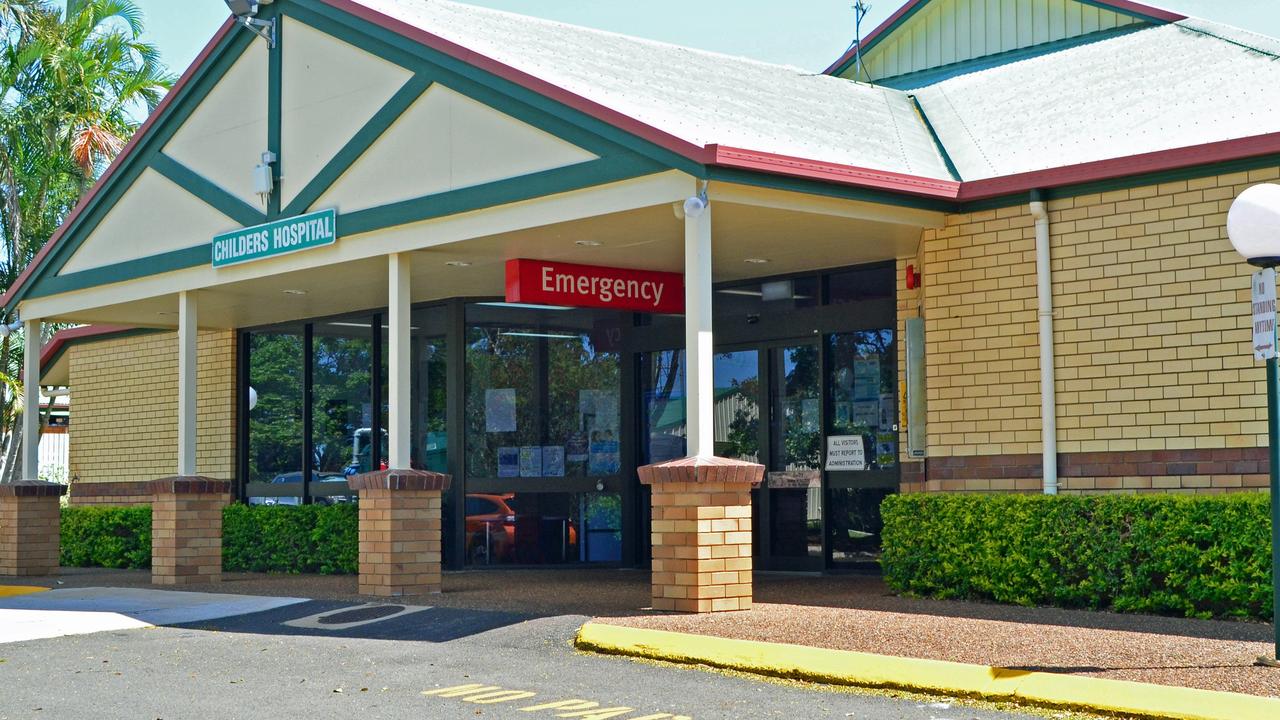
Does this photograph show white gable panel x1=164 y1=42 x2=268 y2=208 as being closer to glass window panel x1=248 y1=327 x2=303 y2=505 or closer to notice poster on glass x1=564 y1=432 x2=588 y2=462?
glass window panel x1=248 y1=327 x2=303 y2=505

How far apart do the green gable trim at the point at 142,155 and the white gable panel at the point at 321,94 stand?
1.03 m

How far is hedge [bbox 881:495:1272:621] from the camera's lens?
10.2 metres

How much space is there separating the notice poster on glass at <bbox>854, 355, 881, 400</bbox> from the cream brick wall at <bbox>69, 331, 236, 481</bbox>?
911 centimetres

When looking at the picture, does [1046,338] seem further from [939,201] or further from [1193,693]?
[1193,693]

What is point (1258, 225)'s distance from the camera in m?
8.24

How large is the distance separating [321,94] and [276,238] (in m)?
1.49

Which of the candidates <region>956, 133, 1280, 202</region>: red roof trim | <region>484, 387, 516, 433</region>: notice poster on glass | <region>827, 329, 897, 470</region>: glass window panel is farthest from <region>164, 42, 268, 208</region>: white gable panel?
<region>956, 133, 1280, 202</region>: red roof trim

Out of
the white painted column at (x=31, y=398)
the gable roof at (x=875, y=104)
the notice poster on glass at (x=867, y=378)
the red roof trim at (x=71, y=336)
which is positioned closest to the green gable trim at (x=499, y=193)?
the gable roof at (x=875, y=104)

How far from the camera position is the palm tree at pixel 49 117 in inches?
1150

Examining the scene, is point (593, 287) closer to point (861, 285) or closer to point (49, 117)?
point (861, 285)

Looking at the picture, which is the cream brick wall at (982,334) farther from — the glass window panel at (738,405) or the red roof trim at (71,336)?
the red roof trim at (71,336)

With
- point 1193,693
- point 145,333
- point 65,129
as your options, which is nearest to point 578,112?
point 1193,693

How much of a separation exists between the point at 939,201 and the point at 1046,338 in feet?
4.89

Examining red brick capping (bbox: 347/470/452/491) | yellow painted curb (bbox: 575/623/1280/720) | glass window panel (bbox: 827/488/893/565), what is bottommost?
yellow painted curb (bbox: 575/623/1280/720)
